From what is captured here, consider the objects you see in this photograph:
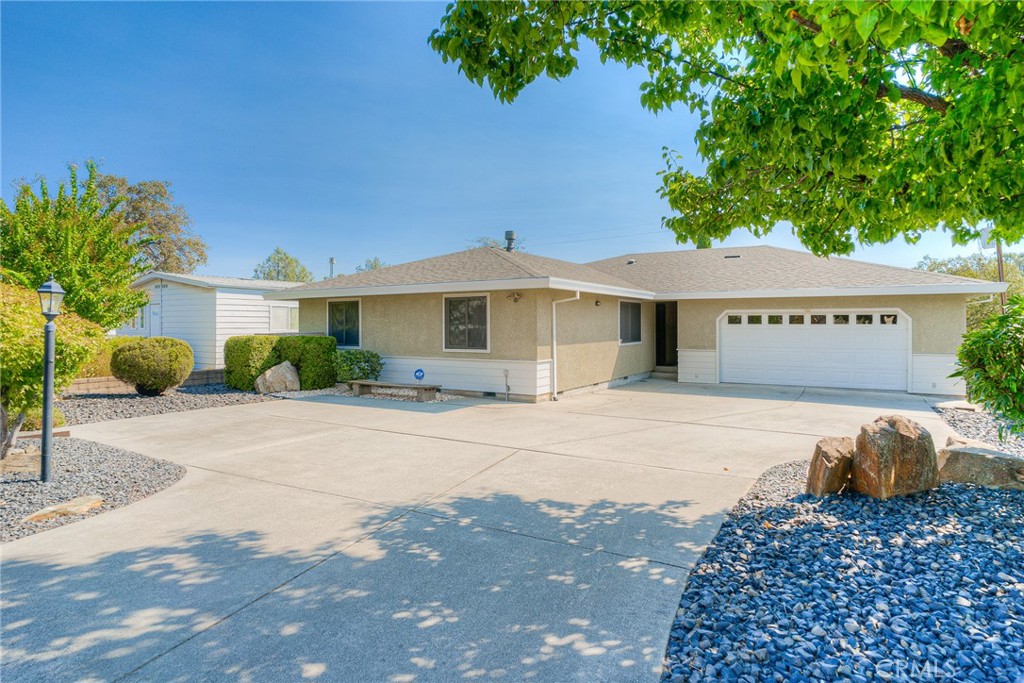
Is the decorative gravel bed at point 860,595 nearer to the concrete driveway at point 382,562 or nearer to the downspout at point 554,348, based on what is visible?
the concrete driveway at point 382,562

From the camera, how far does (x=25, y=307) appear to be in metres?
5.27

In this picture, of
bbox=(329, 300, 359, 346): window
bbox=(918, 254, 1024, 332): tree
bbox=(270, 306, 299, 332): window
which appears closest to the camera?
bbox=(329, 300, 359, 346): window

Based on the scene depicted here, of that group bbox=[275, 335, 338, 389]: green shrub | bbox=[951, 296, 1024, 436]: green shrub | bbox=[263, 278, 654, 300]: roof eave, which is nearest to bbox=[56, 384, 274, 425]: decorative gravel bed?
bbox=[275, 335, 338, 389]: green shrub

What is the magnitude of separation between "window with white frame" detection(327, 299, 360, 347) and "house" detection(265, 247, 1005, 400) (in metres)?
0.05

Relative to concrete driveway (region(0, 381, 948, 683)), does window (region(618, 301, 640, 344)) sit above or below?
above

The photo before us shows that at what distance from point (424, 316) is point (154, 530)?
879cm

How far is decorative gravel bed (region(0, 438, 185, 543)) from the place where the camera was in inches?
164

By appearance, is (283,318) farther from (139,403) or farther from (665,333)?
(665,333)

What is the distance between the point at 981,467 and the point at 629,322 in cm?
1043

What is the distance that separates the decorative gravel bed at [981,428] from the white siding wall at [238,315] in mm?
17530

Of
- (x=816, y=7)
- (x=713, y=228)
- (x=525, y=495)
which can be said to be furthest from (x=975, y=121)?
(x=525, y=495)

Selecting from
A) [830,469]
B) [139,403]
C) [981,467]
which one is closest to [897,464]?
[830,469]

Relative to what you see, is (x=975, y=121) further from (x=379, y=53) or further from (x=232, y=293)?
(x=232, y=293)

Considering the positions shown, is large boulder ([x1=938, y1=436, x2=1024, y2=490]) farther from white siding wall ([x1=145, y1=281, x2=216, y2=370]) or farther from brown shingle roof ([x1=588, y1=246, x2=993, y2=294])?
white siding wall ([x1=145, y1=281, x2=216, y2=370])
